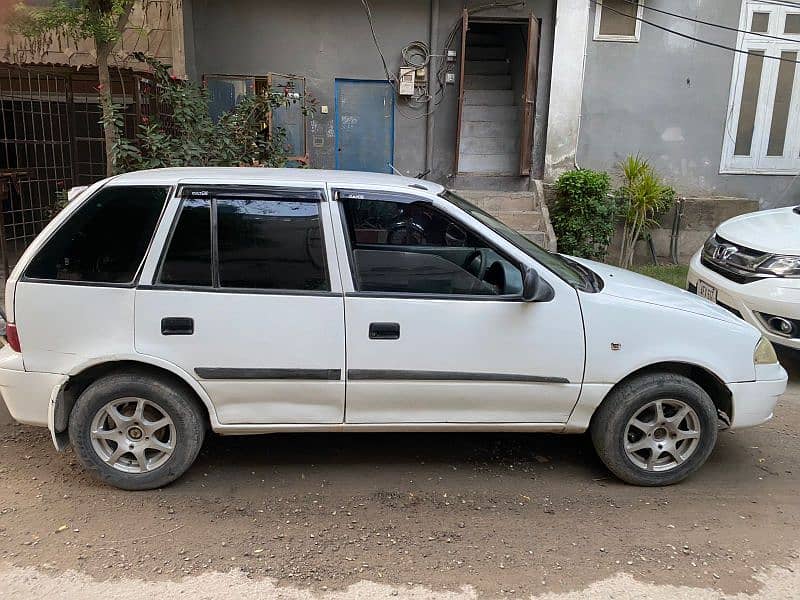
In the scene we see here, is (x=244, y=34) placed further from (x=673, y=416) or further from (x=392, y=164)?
(x=673, y=416)

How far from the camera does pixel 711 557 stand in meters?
3.17

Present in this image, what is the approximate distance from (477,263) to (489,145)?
24.7 feet

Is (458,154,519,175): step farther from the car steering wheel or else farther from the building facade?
the car steering wheel

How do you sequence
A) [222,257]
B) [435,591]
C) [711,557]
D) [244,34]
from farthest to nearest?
[244,34] < [222,257] < [711,557] < [435,591]

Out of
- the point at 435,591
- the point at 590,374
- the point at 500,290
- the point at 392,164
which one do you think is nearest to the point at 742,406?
the point at 590,374

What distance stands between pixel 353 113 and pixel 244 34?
1.99 metres

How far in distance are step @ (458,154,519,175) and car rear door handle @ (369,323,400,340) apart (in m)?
7.63

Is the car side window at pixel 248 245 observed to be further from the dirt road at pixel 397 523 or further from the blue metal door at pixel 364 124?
the blue metal door at pixel 364 124

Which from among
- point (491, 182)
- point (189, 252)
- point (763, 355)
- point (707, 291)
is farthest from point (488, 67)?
point (189, 252)

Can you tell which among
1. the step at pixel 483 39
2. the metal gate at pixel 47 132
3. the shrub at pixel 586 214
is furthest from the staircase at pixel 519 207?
the metal gate at pixel 47 132

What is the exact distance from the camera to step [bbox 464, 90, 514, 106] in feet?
36.7

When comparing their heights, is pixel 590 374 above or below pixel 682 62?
below

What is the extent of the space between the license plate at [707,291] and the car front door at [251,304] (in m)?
3.78

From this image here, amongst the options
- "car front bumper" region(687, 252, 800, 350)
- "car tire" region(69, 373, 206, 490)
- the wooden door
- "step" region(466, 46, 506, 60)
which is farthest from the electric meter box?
"car tire" region(69, 373, 206, 490)
